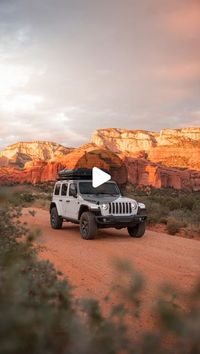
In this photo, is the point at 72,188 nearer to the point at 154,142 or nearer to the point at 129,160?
the point at 129,160

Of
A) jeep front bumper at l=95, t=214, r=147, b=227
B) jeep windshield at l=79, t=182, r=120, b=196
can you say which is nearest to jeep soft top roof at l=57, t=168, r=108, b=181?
jeep windshield at l=79, t=182, r=120, b=196

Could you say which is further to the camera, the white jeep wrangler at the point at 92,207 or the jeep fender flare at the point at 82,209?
the jeep fender flare at the point at 82,209

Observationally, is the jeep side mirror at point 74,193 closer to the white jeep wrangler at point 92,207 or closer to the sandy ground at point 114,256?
the white jeep wrangler at point 92,207

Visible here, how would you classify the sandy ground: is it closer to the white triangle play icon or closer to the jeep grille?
the jeep grille

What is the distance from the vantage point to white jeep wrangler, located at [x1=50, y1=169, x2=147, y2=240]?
12.0 meters

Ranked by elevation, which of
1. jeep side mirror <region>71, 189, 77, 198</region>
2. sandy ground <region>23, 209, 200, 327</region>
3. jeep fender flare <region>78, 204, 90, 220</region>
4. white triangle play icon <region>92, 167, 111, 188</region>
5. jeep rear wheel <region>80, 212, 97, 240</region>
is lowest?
sandy ground <region>23, 209, 200, 327</region>

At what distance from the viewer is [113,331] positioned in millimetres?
2150

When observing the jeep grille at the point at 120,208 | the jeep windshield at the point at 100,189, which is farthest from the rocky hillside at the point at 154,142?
the jeep grille at the point at 120,208

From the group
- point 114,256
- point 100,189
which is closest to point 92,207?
point 100,189

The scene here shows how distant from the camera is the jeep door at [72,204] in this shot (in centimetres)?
1312

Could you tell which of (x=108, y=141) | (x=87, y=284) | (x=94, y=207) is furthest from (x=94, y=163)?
(x=108, y=141)

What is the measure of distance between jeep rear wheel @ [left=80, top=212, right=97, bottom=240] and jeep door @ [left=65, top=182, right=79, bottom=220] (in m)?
0.88

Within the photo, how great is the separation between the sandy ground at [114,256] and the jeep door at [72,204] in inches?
26.9

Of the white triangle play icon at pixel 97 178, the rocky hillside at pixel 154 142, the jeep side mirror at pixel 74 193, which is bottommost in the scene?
the jeep side mirror at pixel 74 193
